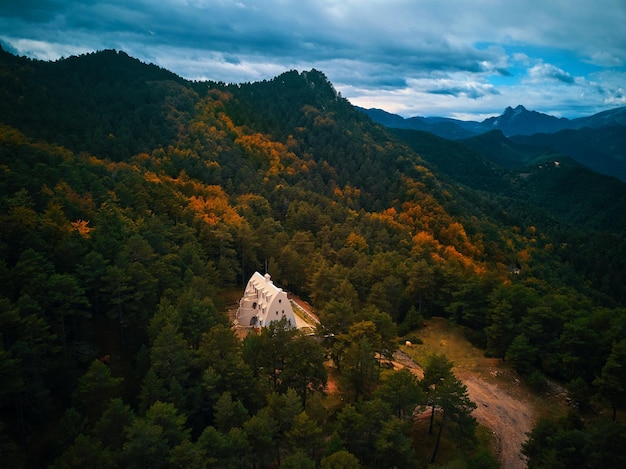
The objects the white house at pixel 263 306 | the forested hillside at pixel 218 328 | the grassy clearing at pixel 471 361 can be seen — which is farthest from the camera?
the white house at pixel 263 306

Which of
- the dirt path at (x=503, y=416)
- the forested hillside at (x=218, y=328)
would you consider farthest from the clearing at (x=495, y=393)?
the forested hillside at (x=218, y=328)

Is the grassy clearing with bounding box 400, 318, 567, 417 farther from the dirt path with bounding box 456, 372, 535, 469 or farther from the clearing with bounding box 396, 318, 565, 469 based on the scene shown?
the dirt path with bounding box 456, 372, 535, 469

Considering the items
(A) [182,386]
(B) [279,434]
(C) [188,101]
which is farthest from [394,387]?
(C) [188,101]

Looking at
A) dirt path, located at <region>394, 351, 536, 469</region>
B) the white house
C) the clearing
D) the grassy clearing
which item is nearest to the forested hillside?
the grassy clearing

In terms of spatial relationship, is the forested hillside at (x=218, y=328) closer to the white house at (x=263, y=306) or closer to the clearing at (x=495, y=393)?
the clearing at (x=495, y=393)

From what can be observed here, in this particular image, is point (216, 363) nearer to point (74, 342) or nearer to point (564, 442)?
point (74, 342)

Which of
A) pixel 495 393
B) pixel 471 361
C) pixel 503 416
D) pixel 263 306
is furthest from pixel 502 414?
pixel 263 306
